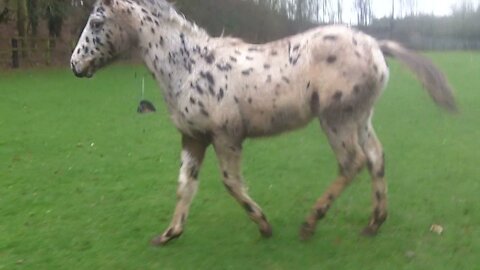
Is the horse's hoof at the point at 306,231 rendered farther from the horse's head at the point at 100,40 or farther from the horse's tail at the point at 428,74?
the horse's head at the point at 100,40

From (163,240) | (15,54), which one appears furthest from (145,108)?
(15,54)

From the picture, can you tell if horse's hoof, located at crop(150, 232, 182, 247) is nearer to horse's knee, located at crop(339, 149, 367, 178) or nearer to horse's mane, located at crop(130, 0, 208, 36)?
horse's knee, located at crop(339, 149, 367, 178)

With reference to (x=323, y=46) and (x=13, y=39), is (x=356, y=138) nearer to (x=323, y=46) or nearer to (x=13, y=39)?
(x=323, y=46)

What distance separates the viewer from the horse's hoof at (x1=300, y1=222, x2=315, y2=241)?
16.3 feet

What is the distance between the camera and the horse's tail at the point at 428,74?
4.98 metres

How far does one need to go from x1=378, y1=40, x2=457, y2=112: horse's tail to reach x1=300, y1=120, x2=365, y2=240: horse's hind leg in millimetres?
723

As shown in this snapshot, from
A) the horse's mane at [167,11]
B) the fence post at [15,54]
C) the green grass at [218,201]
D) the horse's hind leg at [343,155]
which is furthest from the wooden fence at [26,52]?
the horse's hind leg at [343,155]

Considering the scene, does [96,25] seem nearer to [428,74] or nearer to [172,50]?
[172,50]

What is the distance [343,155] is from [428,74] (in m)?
0.97

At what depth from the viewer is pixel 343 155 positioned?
15.6ft

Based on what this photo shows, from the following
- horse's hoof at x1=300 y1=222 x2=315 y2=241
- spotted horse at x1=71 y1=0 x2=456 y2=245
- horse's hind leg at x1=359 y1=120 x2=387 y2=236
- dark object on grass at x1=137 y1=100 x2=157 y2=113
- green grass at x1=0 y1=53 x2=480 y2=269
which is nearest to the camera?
spotted horse at x1=71 y1=0 x2=456 y2=245

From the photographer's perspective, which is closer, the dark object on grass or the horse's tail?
the horse's tail

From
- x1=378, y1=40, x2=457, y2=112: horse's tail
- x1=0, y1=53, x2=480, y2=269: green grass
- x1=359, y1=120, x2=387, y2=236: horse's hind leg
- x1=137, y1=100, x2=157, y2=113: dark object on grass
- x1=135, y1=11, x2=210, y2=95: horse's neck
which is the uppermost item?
x1=135, y1=11, x2=210, y2=95: horse's neck

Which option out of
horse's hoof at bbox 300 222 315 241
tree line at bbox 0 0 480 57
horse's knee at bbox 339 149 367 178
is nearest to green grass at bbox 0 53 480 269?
horse's hoof at bbox 300 222 315 241
